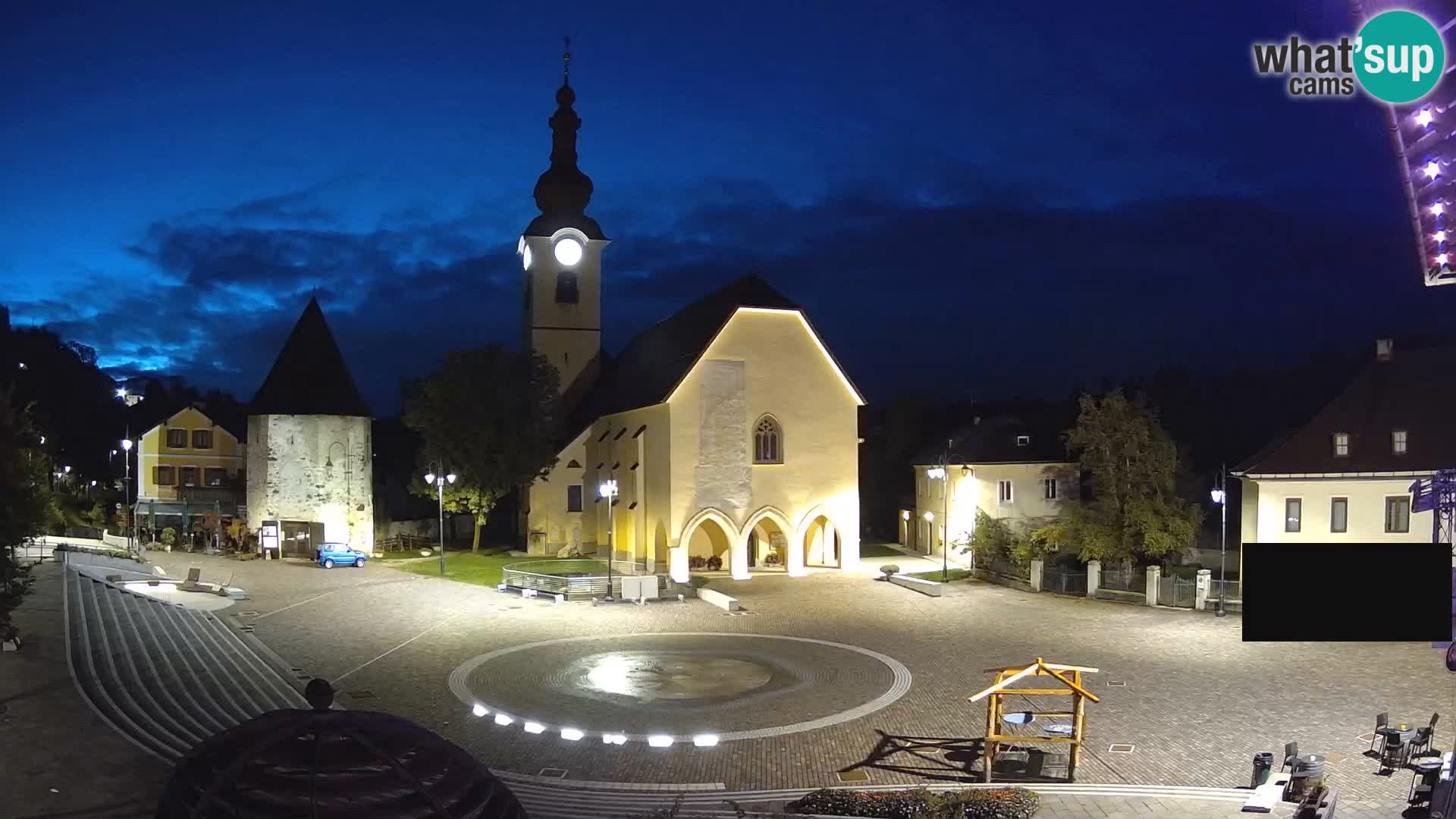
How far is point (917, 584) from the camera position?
3366cm

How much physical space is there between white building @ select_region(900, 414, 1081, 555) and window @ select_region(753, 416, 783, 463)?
21.0ft

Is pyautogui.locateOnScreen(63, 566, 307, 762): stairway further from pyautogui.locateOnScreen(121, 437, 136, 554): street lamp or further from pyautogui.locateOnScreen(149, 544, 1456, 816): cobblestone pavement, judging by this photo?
pyautogui.locateOnScreen(121, 437, 136, 554): street lamp

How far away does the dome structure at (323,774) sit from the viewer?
550 cm

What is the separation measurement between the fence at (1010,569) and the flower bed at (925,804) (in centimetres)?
2298

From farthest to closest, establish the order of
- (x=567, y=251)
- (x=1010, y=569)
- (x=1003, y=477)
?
(x=567, y=251) < (x=1003, y=477) < (x=1010, y=569)

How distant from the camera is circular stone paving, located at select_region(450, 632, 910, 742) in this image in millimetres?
16859

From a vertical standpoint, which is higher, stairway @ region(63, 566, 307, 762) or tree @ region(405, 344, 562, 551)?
tree @ region(405, 344, 562, 551)

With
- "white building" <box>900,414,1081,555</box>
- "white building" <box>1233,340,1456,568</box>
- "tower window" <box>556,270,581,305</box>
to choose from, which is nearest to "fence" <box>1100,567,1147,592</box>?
"white building" <box>1233,340,1456,568</box>

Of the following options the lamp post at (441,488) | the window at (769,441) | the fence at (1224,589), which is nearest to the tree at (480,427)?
the lamp post at (441,488)

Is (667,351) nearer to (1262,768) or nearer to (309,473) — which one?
(309,473)

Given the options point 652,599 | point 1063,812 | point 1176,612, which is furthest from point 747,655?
point 1176,612

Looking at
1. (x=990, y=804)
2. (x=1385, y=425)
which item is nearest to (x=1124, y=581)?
(x=1385, y=425)

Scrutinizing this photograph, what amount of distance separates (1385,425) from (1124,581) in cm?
977

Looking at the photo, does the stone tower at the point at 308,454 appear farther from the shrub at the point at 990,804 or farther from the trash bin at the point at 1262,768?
the trash bin at the point at 1262,768
